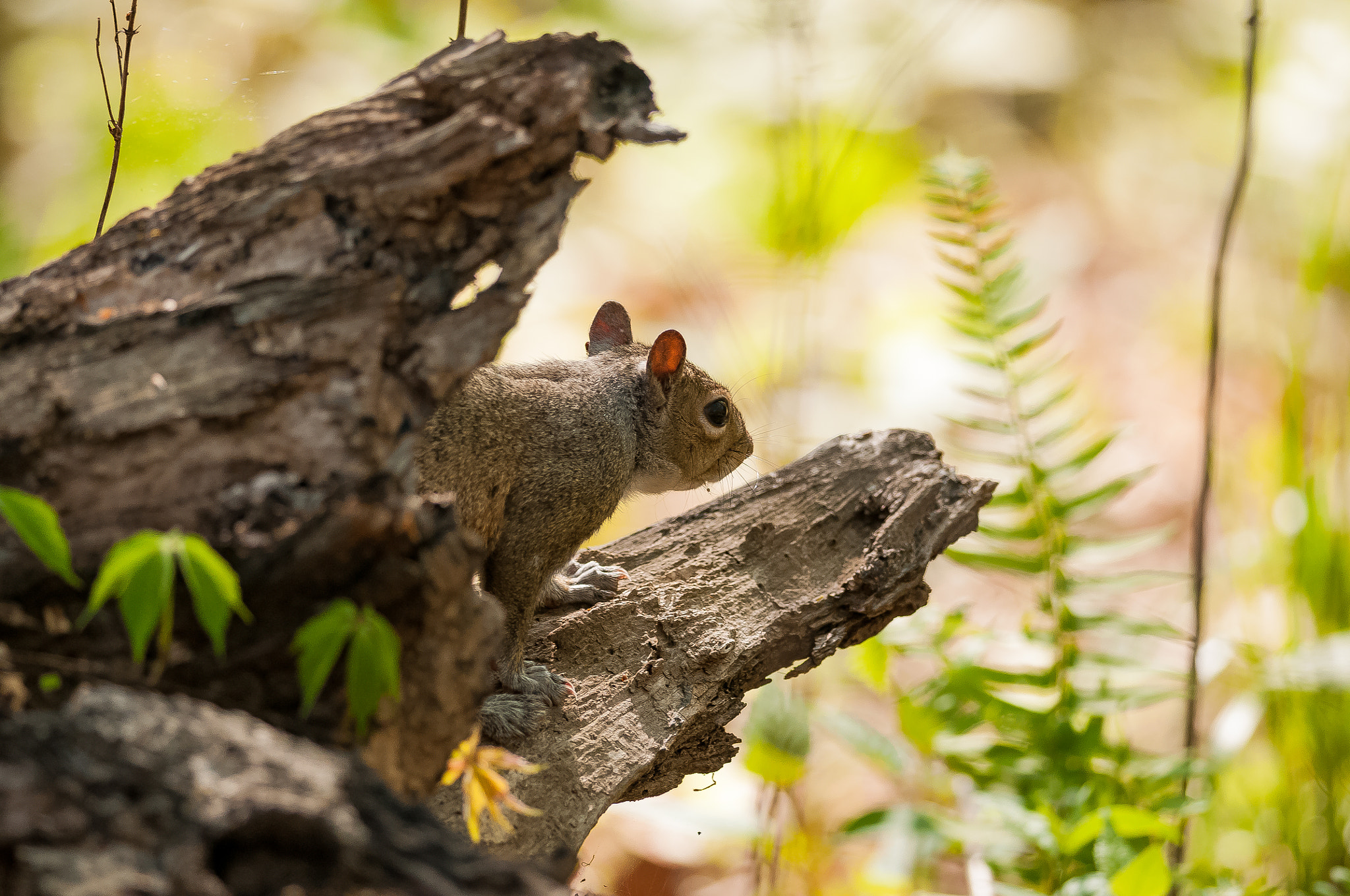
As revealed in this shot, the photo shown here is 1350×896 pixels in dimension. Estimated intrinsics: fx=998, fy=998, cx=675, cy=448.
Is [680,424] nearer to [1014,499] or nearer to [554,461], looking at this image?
[554,461]

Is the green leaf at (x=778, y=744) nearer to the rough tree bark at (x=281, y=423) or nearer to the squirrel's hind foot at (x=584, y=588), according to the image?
the squirrel's hind foot at (x=584, y=588)

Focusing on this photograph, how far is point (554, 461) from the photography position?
9.25 feet

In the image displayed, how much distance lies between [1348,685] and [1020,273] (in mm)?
1854

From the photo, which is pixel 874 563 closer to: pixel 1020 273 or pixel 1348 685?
pixel 1020 273

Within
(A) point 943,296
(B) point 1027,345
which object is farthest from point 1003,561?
(A) point 943,296

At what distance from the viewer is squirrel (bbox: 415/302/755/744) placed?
8.41 ft

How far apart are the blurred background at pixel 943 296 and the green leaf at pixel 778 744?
0.05 feet

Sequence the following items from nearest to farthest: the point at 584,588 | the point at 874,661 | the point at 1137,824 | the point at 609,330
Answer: the point at 1137,824, the point at 584,588, the point at 874,661, the point at 609,330

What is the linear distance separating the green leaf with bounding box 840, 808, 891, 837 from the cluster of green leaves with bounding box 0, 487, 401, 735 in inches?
75.6

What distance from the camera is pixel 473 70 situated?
1.77 metres

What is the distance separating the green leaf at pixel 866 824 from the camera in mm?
2898

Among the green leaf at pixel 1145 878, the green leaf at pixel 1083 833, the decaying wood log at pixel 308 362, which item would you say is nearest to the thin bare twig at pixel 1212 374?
the green leaf at pixel 1083 833

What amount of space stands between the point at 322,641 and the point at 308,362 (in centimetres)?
53

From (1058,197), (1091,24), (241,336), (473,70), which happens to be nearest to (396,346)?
(241,336)
